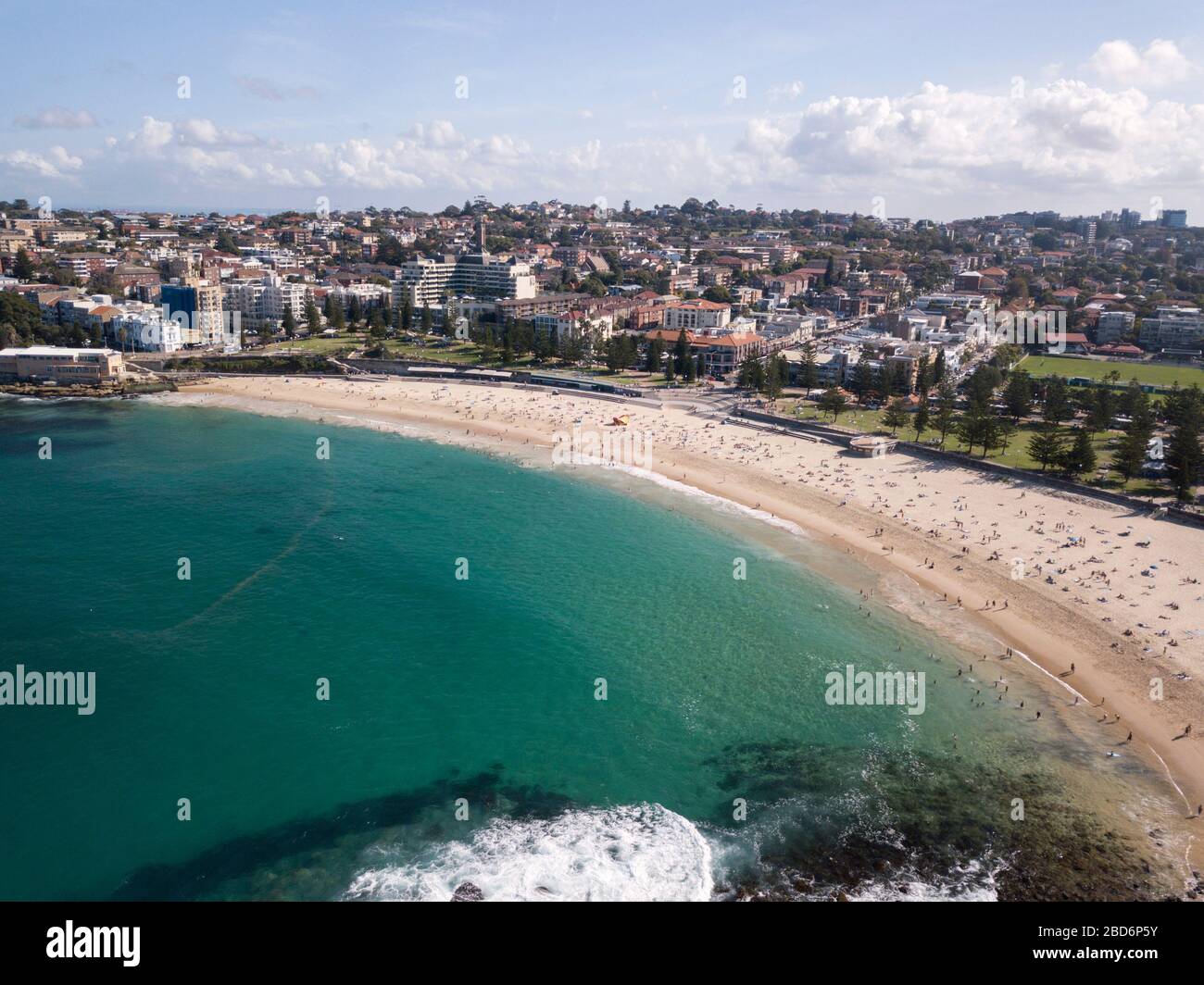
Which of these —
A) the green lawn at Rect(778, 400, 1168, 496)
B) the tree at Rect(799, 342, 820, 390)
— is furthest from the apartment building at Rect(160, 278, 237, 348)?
the green lawn at Rect(778, 400, 1168, 496)

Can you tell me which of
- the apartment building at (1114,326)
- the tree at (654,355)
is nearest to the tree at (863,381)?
the tree at (654,355)

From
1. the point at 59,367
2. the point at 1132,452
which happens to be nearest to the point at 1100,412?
the point at 1132,452

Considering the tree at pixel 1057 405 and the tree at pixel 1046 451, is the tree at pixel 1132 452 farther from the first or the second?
the tree at pixel 1057 405

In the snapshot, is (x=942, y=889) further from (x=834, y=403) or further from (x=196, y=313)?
(x=196, y=313)

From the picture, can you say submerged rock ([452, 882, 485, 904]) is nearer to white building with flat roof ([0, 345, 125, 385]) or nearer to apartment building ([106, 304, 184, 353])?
white building with flat roof ([0, 345, 125, 385])
